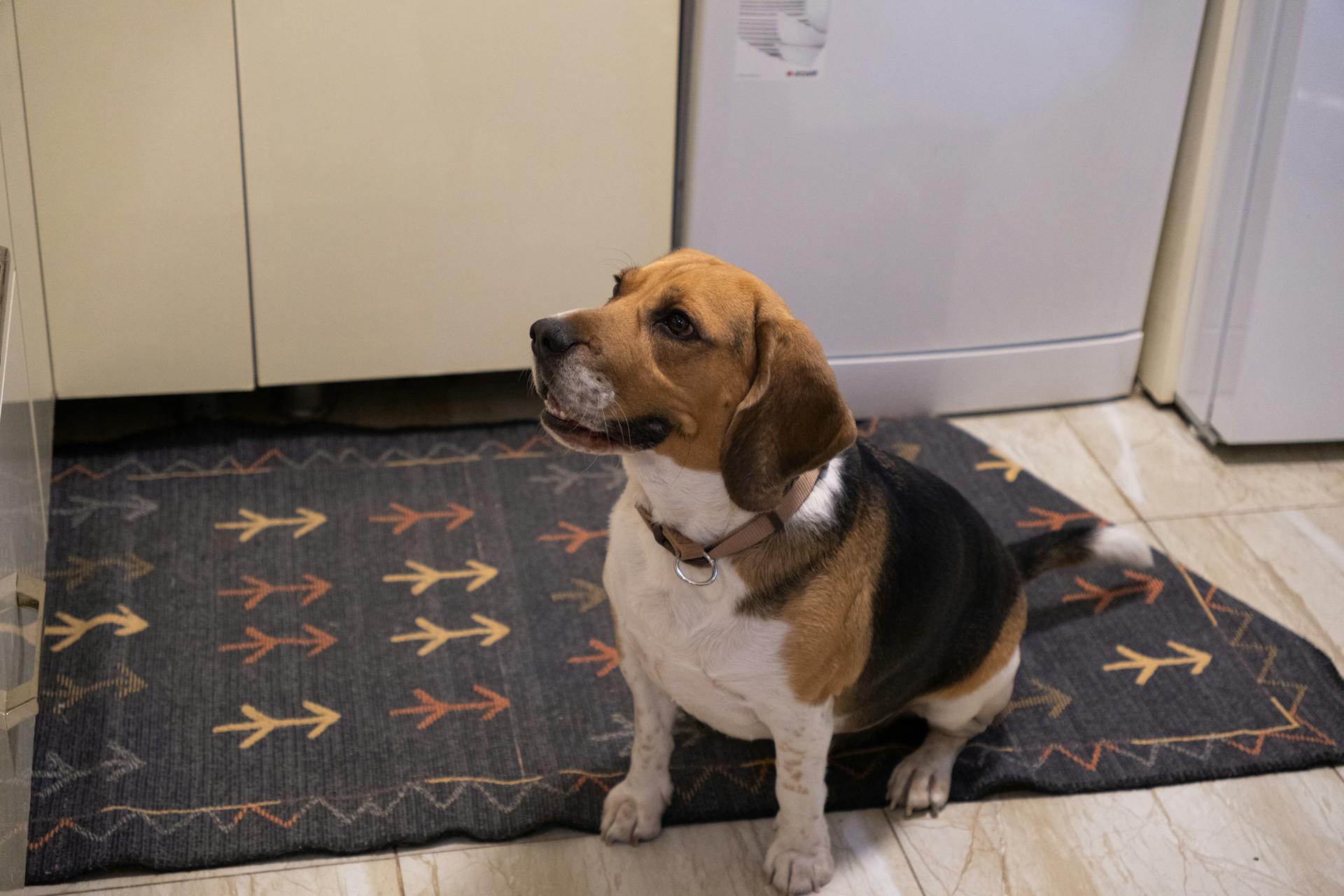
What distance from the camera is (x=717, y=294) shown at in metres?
1.64

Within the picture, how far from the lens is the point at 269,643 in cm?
238

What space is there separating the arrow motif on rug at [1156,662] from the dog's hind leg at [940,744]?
37cm

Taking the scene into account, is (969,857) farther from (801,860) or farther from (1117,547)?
(1117,547)

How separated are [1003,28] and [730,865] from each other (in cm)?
175

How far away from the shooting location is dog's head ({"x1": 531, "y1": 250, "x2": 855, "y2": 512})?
161 cm

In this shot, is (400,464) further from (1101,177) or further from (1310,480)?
(1310,480)

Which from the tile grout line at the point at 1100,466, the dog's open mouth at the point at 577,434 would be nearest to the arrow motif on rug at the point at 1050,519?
the tile grout line at the point at 1100,466

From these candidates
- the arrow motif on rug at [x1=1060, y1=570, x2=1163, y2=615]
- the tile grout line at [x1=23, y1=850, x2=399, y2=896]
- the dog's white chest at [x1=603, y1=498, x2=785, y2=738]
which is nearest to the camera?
the dog's white chest at [x1=603, y1=498, x2=785, y2=738]

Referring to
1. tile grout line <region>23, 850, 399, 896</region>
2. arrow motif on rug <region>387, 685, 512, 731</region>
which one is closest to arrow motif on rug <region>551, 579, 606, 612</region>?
arrow motif on rug <region>387, 685, 512, 731</region>

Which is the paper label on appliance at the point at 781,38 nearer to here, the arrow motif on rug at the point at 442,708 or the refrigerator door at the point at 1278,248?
the refrigerator door at the point at 1278,248

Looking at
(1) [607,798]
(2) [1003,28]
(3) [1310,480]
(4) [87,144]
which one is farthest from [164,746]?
(3) [1310,480]

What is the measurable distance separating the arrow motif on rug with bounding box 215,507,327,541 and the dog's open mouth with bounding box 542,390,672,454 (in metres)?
1.18

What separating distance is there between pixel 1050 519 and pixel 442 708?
135 cm

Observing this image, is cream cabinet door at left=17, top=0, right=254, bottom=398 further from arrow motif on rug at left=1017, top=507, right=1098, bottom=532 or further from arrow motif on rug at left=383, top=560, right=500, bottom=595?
arrow motif on rug at left=1017, top=507, right=1098, bottom=532
